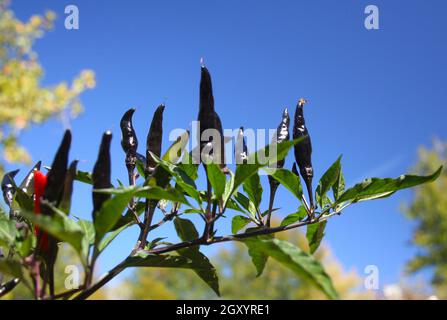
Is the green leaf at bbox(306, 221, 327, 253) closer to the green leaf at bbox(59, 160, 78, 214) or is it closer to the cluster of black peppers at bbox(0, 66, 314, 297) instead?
the cluster of black peppers at bbox(0, 66, 314, 297)

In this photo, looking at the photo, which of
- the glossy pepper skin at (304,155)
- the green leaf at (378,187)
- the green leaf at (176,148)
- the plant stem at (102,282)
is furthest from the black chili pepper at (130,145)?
the green leaf at (378,187)

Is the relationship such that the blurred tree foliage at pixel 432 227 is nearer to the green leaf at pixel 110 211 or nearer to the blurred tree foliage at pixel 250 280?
the blurred tree foliage at pixel 250 280

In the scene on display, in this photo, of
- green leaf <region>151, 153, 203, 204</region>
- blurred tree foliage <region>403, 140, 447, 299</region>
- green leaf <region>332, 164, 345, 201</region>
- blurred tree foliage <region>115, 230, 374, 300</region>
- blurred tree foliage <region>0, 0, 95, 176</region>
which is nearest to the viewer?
green leaf <region>151, 153, 203, 204</region>

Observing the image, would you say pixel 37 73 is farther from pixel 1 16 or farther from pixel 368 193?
pixel 368 193

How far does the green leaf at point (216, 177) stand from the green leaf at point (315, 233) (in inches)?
15.8

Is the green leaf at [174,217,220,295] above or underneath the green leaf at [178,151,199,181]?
underneath

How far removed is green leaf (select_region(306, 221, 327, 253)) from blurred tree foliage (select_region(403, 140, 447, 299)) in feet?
70.5

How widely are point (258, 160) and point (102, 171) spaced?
1.12 ft

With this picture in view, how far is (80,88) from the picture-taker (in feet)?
34.6

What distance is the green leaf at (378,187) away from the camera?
1.21 m

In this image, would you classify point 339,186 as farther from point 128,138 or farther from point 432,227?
point 432,227

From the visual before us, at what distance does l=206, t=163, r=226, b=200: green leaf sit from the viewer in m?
1.09

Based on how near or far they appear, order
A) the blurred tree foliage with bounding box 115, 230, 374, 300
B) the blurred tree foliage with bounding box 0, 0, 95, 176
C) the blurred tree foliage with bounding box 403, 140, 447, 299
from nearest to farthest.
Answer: the blurred tree foliage with bounding box 0, 0, 95, 176
the blurred tree foliage with bounding box 403, 140, 447, 299
the blurred tree foliage with bounding box 115, 230, 374, 300

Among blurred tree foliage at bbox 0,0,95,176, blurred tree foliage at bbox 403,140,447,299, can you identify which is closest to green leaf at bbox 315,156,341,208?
blurred tree foliage at bbox 0,0,95,176
